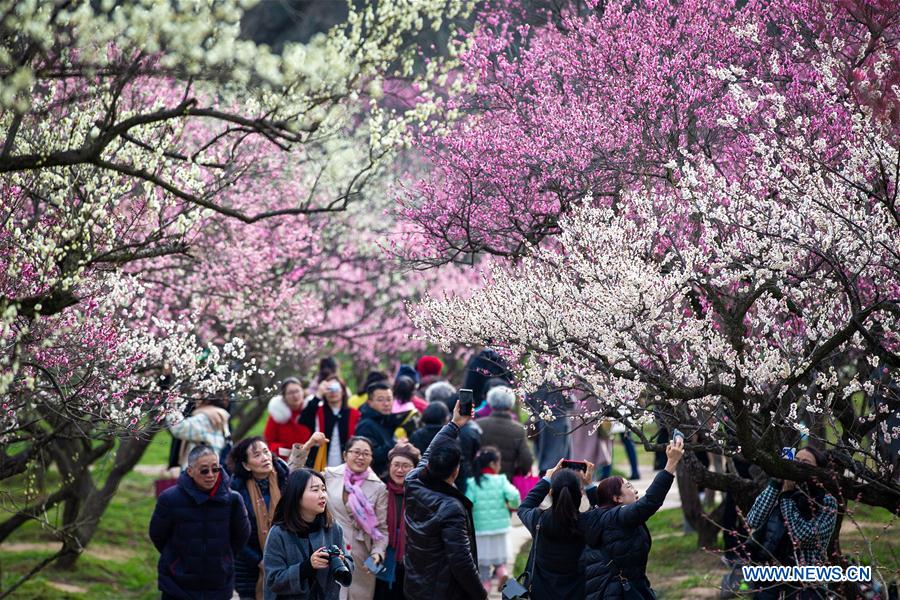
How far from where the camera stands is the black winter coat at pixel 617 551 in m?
7.51

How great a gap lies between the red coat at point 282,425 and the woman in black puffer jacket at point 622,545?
216 inches

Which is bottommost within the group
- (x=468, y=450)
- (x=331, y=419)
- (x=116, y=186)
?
(x=468, y=450)

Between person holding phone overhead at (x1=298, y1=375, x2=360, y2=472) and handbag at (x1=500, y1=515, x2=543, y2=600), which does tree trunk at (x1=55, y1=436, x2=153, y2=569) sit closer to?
person holding phone overhead at (x1=298, y1=375, x2=360, y2=472)

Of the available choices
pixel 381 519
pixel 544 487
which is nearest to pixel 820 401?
pixel 544 487

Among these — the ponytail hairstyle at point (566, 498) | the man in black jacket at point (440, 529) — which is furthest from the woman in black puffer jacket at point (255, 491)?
the ponytail hairstyle at point (566, 498)

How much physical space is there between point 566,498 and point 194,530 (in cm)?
270

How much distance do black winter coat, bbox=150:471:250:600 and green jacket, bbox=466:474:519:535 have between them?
10.5 feet

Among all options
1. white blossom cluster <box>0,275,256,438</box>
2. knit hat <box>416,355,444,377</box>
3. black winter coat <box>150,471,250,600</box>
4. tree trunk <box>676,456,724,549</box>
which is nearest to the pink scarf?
black winter coat <box>150,471,250,600</box>

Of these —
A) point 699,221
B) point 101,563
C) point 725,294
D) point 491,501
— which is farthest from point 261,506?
point 101,563

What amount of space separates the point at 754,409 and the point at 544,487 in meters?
1.53

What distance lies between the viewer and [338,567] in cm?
709

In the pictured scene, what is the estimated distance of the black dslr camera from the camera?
707 cm

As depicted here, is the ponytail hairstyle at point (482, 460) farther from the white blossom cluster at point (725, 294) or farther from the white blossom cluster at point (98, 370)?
the white blossom cluster at point (98, 370)

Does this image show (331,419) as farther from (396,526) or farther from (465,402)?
(465,402)
